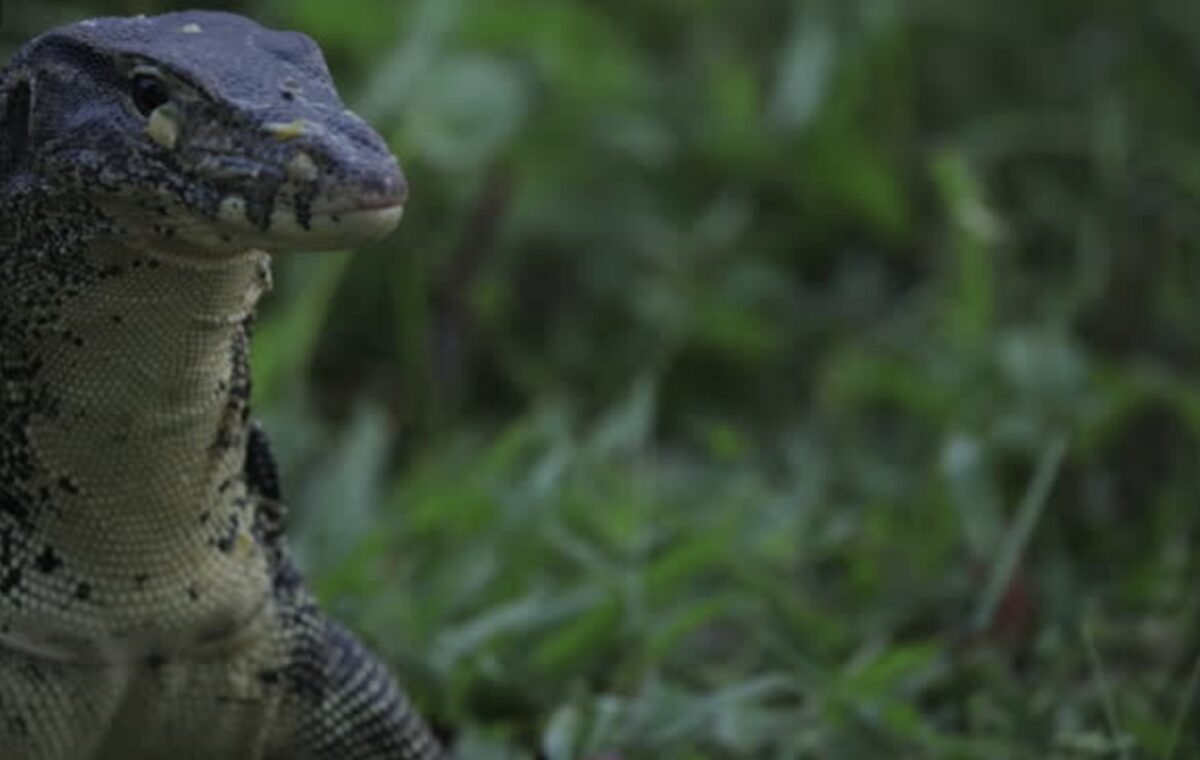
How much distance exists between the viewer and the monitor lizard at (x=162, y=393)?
2.31m

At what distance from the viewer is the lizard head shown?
2.22 metres

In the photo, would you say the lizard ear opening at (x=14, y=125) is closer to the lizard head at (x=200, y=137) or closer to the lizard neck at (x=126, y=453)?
the lizard head at (x=200, y=137)

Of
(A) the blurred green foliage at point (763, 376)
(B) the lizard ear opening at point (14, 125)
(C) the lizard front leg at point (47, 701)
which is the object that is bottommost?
(A) the blurred green foliage at point (763, 376)

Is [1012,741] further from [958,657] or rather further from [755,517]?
[755,517]

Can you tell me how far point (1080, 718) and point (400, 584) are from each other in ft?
3.61

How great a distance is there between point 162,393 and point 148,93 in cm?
35

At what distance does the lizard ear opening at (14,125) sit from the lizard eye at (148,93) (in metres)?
0.19

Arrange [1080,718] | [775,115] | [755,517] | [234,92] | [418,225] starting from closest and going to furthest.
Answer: [234,92] < [1080,718] < [755,517] < [418,225] < [775,115]

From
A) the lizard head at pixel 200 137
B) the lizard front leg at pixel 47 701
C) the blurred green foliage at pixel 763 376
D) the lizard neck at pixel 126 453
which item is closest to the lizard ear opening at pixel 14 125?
the lizard head at pixel 200 137

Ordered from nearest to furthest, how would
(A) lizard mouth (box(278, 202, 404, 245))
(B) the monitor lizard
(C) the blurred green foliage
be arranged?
1. (A) lizard mouth (box(278, 202, 404, 245))
2. (B) the monitor lizard
3. (C) the blurred green foliage

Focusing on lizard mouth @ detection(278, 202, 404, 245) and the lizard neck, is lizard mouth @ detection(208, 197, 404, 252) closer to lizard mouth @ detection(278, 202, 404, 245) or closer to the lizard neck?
lizard mouth @ detection(278, 202, 404, 245)

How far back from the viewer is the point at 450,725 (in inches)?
140

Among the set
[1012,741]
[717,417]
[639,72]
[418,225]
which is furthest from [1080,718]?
[639,72]

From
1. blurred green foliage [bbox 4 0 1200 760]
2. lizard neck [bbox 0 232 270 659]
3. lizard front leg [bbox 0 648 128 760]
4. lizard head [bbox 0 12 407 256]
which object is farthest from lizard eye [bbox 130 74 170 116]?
blurred green foliage [bbox 4 0 1200 760]
